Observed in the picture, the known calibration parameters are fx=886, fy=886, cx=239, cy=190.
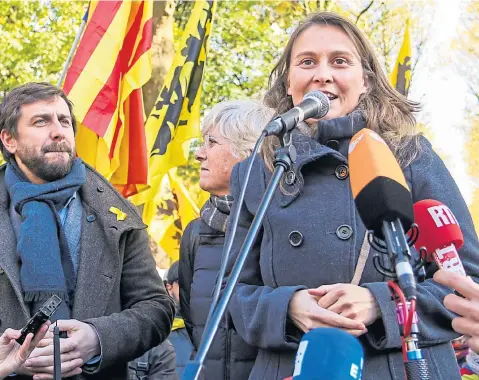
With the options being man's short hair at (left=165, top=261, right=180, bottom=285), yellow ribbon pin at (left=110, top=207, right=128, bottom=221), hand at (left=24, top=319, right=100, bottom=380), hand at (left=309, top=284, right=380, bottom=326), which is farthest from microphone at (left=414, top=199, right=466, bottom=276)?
man's short hair at (left=165, top=261, right=180, bottom=285)

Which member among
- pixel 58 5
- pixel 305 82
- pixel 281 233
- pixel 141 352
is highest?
pixel 58 5

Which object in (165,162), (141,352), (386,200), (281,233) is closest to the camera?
(386,200)

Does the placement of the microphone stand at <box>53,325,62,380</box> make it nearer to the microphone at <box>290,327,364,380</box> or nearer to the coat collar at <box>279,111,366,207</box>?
the coat collar at <box>279,111,366,207</box>

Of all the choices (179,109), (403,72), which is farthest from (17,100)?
(403,72)

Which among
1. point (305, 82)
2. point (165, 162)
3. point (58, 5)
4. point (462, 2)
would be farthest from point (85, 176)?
A: point (462, 2)

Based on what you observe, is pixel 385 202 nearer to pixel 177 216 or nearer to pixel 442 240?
pixel 442 240

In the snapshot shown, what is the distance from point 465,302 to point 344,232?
2.09ft

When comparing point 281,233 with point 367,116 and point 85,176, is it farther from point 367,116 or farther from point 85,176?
point 85,176

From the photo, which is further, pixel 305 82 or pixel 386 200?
pixel 305 82

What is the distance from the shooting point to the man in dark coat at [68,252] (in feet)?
13.0

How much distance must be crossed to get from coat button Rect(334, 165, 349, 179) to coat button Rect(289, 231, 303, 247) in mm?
268

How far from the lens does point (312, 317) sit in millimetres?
2744

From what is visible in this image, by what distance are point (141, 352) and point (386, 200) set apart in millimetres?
2369

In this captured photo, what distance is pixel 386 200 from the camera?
2148 millimetres
